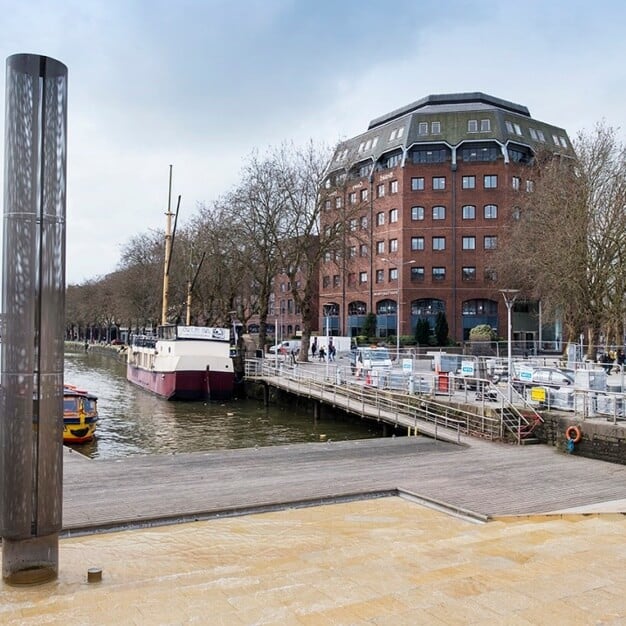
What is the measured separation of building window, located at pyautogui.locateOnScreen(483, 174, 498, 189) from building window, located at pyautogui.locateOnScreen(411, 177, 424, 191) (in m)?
6.25

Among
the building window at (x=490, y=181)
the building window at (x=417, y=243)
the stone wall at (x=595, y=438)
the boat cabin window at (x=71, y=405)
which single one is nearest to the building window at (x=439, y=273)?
the building window at (x=417, y=243)

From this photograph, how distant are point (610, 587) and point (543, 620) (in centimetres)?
125

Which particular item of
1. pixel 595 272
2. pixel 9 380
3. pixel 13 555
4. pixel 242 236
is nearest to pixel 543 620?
pixel 13 555

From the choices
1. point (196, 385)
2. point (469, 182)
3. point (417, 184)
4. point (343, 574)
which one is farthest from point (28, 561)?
point (469, 182)

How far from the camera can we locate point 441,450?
16859 mm

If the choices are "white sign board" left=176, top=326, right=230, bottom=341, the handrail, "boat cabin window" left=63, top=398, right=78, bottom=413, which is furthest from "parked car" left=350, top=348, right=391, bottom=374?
"boat cabin window" left=63, top=398, right=78, bottom=413

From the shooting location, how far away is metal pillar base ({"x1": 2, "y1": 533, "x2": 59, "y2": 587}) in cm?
673

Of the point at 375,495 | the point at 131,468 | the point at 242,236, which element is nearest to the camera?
the point at 375,495

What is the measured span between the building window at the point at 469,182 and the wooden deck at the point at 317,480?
176 feet

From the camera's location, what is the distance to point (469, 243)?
67.1 meters

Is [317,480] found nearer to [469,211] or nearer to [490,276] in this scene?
[490,276]

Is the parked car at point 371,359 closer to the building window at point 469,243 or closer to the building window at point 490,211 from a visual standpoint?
the building window at point 469,243

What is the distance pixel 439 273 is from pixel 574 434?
5152 cm

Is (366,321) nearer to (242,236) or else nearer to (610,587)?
(242,236)
